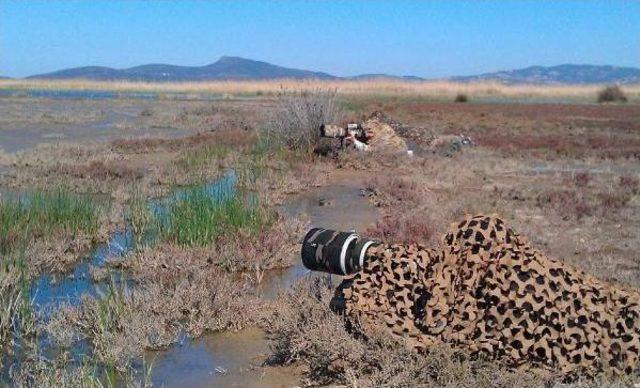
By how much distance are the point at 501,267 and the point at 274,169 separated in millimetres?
11406

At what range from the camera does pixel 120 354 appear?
5.56 m

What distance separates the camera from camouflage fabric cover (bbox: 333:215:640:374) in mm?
4715

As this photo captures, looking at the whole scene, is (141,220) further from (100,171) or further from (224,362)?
(100,171)

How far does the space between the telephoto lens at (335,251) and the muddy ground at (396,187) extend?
0.83 metres

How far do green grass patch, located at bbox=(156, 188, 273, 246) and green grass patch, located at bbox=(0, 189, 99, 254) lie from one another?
40.4 inches

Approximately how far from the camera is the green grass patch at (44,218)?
8.31m

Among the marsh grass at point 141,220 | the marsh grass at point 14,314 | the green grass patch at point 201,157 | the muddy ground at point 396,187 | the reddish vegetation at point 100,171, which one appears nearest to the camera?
the marsh grass at point 14,314

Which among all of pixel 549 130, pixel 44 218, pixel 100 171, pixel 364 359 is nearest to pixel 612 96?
pixel 549 130

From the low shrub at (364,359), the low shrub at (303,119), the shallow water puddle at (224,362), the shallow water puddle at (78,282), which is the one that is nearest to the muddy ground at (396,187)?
the shallow water puddle at (224,362)

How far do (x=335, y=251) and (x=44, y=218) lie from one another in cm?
511

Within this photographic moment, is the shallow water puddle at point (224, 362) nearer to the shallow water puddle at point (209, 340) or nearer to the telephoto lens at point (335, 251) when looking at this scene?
the shallow water puddle at point (209, 340)

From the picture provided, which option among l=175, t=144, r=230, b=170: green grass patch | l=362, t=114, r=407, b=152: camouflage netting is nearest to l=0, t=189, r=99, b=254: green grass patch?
l=175, t=144, r=230, b=170: green grass patch

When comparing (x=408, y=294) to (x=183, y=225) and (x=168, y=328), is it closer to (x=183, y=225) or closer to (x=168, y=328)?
(x=168, y=328)

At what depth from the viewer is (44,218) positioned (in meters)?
9.06
